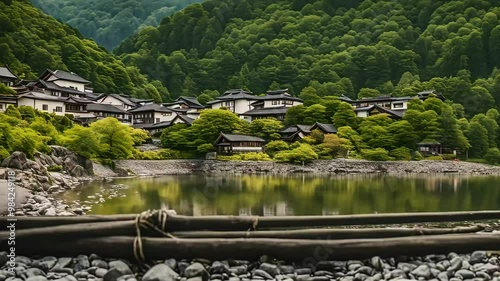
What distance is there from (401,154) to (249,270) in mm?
46626

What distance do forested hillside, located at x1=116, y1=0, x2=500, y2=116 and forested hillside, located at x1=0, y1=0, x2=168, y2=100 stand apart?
1920 centimetres

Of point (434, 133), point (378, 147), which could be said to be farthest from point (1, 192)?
point (434, 133)

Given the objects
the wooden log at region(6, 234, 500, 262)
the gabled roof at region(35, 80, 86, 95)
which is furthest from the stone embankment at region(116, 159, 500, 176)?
the wooden log at region(6, 234, 500, 262)

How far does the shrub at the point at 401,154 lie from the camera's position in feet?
160

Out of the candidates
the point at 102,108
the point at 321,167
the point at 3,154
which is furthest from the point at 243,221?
the point at 102,108

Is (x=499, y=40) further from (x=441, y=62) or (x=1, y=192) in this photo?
(x=1, y=192)

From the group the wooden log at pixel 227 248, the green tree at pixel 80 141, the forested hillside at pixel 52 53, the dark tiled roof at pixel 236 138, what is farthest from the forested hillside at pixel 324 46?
the wooden log at pixel 227 248

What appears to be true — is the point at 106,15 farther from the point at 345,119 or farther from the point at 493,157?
the point at 493,157

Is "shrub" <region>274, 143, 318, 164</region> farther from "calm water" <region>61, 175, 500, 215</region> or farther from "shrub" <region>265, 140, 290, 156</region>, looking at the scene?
"calm water" <region>61, 175, 500, 215</region>

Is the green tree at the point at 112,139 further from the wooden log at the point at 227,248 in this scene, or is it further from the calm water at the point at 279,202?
the wooden log at the point at 227,248

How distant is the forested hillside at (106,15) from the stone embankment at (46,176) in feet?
498

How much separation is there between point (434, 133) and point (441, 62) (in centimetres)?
5896

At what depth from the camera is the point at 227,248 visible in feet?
18.4

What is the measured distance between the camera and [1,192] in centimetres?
1164
